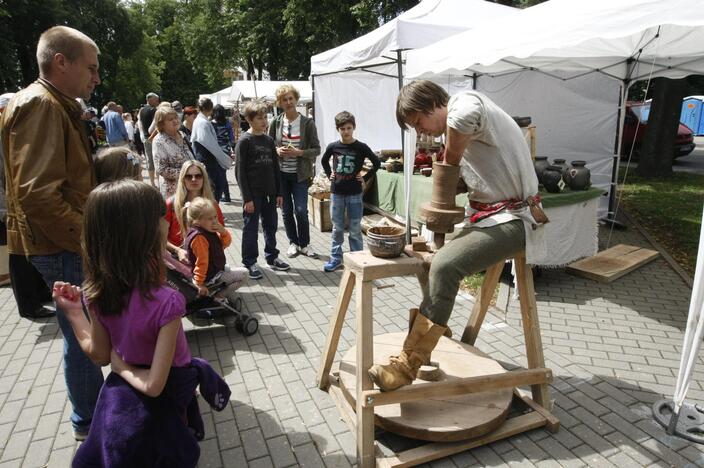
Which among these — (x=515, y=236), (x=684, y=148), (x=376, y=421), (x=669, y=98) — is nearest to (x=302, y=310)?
(x=376, y=421)

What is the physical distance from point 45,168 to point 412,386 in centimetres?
195

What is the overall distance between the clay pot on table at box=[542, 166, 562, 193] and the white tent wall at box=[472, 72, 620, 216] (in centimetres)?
275

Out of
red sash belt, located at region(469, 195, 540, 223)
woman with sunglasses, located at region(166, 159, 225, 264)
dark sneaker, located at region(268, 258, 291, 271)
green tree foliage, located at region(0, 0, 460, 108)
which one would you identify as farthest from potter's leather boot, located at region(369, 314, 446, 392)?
green tree foliage, located at region(0, 0, 460, 108)

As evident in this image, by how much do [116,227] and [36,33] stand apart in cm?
2934

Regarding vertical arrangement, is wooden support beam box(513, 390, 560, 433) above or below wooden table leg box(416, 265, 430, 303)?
below

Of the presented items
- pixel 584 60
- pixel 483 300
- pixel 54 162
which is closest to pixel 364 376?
pixel 483 300

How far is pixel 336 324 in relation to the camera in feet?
9.24

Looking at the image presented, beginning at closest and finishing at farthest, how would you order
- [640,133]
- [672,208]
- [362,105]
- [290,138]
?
[290,138] → [672,208] → [362,105] → [640,133]

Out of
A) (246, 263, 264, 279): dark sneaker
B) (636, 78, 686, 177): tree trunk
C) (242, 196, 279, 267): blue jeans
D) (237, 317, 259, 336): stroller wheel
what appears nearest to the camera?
(237, 317, 259, 336): stroller wheel

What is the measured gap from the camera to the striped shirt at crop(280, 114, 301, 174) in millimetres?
5383

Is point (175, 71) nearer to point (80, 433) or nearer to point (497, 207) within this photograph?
point (80, 433)

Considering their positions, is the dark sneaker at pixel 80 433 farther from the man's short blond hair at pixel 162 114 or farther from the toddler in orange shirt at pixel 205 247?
the man's short blond hair at pixel 162 114

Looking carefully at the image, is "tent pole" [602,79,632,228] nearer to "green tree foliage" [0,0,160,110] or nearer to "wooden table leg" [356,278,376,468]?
"wooden table leg" [356,278,376,468]

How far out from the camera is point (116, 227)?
159 centimetres
